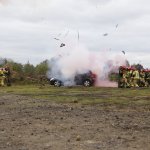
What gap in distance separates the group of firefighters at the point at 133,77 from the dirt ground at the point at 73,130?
1198 inches

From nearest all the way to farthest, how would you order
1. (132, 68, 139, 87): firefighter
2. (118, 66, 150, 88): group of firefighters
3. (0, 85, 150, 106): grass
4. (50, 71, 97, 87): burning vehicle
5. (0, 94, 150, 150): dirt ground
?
(0, 94, 150, 150): dirt ground < (0, 85, 150, 106): grass < (118, 66, 150, 88): group of firefighters < (132, 68, 139, 87): firefighter < (50, 71, 97, 87): burning vehicle

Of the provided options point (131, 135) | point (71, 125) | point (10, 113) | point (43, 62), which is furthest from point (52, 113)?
point (43, 62)

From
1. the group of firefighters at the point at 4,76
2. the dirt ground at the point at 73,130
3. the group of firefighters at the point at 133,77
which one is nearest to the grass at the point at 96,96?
the dirt ground at the point at 73,130

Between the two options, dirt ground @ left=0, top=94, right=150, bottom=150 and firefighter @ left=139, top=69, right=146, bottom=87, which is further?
firefighter @ left=139, top=69, right=146, bottom=87

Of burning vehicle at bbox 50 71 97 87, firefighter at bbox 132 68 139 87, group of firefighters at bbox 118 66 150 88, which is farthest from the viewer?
A: burning vehicle at bbox 50 71 97 87

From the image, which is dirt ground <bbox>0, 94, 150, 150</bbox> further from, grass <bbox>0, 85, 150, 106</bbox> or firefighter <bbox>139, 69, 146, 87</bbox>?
firefighter <bbox>139, 69, 146, 87</bbox>

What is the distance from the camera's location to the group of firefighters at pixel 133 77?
54500 millimetres

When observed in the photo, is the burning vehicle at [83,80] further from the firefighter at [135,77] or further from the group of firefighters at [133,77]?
the firefighter at [135,77]

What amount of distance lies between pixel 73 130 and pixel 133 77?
38651mm

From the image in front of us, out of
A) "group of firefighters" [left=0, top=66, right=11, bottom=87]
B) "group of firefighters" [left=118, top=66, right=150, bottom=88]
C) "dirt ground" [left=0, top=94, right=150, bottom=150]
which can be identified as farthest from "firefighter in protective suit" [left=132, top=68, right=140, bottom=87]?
"dirt ground" [left=0, top=94, right=150, bottom=150]

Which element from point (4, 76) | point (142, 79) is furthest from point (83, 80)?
point (4, 76)

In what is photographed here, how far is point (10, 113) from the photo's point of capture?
24.2 meters

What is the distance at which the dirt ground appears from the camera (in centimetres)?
1426

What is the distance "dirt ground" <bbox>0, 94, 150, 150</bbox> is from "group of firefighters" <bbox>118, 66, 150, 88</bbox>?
30.4 m
